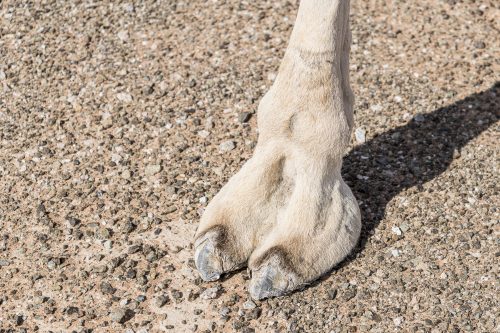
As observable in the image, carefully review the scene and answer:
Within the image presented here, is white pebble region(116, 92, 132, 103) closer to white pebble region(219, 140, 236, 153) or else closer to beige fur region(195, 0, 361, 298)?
white pebble region(219, 140, 236, 153)

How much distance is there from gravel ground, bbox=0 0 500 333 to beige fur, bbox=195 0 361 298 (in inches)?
5.7

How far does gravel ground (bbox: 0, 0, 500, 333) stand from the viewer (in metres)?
3.68

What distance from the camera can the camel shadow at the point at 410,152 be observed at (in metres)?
4.19

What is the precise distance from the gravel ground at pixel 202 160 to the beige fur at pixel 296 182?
15 centimetres

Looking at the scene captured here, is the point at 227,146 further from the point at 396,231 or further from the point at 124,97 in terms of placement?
the point at 396,231

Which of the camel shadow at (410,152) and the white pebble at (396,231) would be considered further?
the camel shadow at (410,152)

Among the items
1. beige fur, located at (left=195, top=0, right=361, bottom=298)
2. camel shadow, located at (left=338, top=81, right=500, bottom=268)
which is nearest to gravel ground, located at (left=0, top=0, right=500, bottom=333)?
camel shadow, located at (left=338, top=81, right=500, bottom=268)

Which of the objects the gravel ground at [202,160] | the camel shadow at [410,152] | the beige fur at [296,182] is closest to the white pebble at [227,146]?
the gravel ground at [202,160]

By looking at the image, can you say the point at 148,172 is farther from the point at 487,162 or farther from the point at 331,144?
the point at 487,162

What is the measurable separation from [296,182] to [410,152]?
100cm

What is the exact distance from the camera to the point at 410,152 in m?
4.47

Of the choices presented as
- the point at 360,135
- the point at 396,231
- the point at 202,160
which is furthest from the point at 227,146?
the point at 396,231

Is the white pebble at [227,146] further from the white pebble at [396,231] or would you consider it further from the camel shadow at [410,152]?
the white pebble at [396,231]

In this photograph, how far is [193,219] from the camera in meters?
4.10
